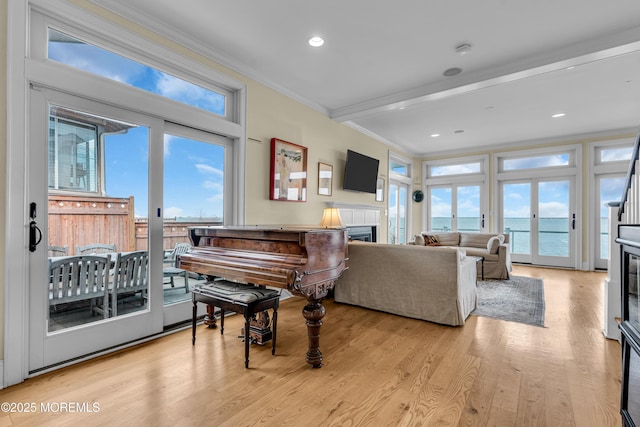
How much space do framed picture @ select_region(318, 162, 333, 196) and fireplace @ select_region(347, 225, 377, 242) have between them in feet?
2.66

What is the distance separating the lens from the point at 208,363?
2.23m

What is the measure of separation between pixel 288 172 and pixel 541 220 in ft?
19.5

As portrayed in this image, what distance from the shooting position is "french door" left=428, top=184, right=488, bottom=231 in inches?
295

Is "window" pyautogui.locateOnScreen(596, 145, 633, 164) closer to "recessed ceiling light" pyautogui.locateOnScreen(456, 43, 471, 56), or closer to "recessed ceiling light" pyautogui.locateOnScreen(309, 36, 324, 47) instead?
"recessed ceiling light" pyautogui.locateOnScreen(456, 43, 471, 56)

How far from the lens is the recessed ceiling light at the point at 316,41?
293cm

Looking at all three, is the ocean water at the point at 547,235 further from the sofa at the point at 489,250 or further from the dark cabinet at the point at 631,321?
the dark cabinet at the point at 631,321

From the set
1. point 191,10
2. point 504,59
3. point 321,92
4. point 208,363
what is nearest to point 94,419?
point 208,363

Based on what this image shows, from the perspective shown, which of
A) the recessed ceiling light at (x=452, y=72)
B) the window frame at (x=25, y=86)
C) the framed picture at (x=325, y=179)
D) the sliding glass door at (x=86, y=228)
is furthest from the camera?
the framed picture at (x=325, y=179)

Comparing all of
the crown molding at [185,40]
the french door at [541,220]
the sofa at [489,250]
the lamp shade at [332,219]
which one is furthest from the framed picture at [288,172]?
the french door at [541,220]

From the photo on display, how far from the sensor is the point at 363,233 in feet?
18.6

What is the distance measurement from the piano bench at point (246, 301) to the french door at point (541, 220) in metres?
6.63

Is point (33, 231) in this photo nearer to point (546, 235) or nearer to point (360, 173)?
point (360, 173)

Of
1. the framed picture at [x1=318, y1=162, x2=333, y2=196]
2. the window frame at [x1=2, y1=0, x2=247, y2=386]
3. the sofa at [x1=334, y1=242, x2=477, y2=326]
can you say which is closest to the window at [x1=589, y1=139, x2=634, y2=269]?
the sofa at [x1=334, y1=242, x2=477, y2=326]

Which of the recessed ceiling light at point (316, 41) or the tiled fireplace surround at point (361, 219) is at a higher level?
the recessed ceiling light at point (316, 41)
